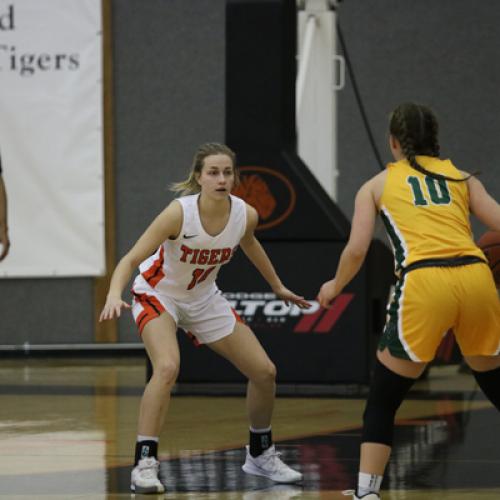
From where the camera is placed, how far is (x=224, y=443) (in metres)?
7.93

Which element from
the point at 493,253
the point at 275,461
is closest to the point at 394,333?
the point at 275,461

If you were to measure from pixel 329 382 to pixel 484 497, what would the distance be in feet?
14.8

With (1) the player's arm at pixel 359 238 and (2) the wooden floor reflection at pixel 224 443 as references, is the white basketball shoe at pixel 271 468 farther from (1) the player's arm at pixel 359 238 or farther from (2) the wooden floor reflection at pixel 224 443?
(1) the player's arm at pixel 359 238

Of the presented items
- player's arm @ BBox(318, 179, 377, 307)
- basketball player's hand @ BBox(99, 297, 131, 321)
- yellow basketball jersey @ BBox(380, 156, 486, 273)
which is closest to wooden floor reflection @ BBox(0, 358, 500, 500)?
basketball player's hand @ BBox(99, 297, 131, 321)

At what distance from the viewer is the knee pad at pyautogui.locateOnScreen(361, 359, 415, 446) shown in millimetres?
5426

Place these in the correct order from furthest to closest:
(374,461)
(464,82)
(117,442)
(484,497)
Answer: (464,82) < (117,442) < (484,497) < (374,461)

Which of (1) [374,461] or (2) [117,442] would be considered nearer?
(1) [374,461]

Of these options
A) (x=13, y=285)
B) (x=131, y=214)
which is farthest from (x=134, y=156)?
(x=13, y=285)

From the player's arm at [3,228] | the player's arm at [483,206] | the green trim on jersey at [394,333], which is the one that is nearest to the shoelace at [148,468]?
the green trim on jersey at [394,333]

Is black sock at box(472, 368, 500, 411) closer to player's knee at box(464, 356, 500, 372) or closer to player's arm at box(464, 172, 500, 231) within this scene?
player's knee at box(464, 356, 500, 372)

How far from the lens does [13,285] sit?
14.6 meters

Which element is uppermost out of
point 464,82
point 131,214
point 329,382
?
point 464,82

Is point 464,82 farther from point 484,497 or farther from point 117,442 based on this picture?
point 484,497

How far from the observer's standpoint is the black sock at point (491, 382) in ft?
18.3
